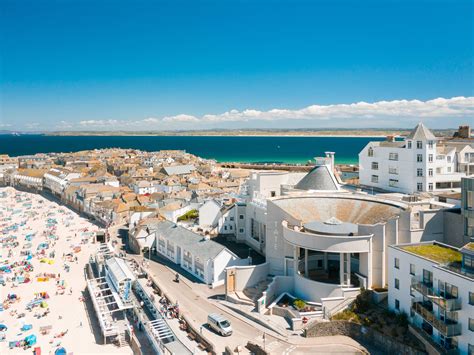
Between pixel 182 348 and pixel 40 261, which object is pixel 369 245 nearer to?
pixel 182 348

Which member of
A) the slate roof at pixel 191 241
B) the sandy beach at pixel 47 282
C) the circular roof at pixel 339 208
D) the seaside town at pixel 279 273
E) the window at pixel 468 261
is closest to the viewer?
the window at pixel 468 261

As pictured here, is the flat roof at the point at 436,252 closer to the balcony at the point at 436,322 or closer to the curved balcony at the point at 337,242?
the balcony at the point at 436,322

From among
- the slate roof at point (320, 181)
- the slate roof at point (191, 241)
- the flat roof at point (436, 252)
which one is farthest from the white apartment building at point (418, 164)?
the slate roof at point (191, 241)

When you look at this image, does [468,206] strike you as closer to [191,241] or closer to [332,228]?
[332,228]

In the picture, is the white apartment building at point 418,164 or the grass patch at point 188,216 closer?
the white apartment building at point 418,164

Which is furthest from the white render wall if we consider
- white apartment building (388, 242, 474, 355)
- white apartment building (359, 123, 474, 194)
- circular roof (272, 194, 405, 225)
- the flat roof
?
the flat roof

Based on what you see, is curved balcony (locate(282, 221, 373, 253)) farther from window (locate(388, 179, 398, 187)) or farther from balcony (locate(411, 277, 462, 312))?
window (locate(388, 179, 398, 187))
